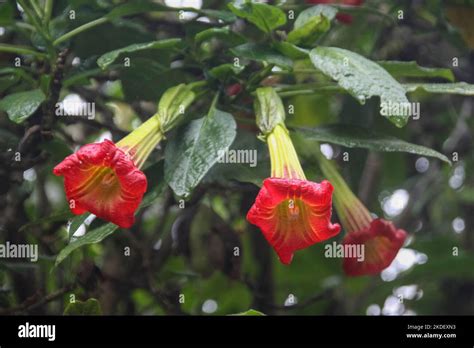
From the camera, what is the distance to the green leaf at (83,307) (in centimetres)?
100

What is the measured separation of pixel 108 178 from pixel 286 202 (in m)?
0.23

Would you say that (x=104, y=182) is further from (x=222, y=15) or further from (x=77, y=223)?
(x=222, y=15)

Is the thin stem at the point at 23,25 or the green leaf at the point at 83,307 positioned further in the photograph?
the thin stem at the point at 23,25

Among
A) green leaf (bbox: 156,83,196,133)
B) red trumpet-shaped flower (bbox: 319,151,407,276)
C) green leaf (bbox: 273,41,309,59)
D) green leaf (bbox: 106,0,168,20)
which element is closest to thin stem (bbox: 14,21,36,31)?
green leaf (bbox: 106,0,168,20)

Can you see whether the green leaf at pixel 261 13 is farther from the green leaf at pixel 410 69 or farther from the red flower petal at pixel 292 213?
the red flower petal at pixel 292 213

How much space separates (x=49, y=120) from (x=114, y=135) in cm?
18

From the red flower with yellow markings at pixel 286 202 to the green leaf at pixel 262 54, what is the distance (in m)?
0.06

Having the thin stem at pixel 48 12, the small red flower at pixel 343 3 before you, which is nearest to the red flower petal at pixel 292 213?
the thin stem at pixel 48 12

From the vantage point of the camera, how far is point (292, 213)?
3.02 ft

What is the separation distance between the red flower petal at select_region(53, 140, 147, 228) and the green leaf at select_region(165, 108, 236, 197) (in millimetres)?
54

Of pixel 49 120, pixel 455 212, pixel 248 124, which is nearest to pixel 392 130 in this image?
pixel 248 124

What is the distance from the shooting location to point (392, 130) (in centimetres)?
142
